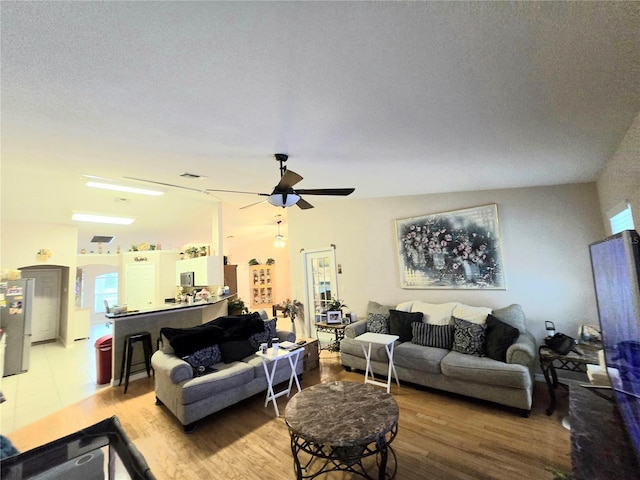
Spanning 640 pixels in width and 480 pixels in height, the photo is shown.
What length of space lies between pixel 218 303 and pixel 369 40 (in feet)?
16.8

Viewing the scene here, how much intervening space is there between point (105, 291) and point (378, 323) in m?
10.6

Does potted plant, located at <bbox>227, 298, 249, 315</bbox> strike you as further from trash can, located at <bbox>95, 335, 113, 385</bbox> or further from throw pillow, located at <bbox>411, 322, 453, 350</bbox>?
throw pillow, located at <bbox>411, 322, 453, 350</bbox>

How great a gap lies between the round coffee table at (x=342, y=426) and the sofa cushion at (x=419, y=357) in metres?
1.15

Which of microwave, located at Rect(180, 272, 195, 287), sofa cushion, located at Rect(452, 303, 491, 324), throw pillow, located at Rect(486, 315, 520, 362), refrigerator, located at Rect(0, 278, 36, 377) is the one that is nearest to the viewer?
throw pillow, located at Rect(486, 315, 520, 362)

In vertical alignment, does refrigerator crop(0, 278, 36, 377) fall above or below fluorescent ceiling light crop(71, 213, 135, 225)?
below

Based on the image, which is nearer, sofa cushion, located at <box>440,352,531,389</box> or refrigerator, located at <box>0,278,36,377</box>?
sofa cushion, located at <box>440,352,531,389</box>

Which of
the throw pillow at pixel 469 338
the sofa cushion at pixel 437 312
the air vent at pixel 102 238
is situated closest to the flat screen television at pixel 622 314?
the throw pillow at pixel 469 338

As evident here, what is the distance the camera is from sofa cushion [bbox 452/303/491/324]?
3.45 m

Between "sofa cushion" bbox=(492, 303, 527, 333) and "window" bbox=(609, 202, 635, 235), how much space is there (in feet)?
4.21

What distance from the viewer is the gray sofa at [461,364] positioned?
9.00 ft

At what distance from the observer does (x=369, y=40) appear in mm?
1097

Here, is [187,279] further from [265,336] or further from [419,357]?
[419,357]

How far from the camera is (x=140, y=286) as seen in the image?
24.4 feet

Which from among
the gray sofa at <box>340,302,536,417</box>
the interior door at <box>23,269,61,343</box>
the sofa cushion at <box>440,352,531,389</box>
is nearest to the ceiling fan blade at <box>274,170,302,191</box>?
the gray sofa at <box>340,302,536,417</box>
